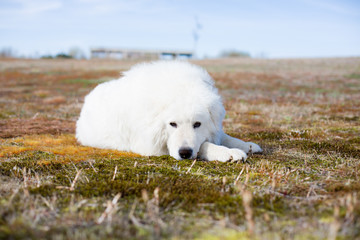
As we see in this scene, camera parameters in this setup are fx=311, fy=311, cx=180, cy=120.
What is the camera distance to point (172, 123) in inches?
174

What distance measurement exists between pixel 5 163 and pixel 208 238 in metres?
3.13

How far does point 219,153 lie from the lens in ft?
14.3

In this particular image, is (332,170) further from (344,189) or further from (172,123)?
(172,123)

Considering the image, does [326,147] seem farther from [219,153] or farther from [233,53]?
[233,53]

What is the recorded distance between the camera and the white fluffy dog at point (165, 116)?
435cm

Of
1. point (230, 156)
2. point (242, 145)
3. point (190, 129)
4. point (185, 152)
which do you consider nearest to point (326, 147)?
point (242, 145)

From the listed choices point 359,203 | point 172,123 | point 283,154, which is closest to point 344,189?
point 359,203

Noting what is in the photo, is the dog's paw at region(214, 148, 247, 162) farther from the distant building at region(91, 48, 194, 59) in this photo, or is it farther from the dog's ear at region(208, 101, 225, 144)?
the distant building at region(91, 48, 194, 59)

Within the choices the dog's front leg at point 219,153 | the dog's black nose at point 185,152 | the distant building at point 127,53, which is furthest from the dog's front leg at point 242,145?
the distant building at point 127,53

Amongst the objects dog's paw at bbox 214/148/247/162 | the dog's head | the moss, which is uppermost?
the dog's head

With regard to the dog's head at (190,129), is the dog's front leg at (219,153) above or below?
below

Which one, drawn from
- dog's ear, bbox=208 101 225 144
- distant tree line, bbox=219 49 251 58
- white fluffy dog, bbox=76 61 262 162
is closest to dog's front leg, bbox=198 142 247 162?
white fluffy dog, bbox=76 61 262 162

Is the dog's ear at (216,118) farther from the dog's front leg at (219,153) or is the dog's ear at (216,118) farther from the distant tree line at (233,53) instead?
the distant tree line at (233,53)

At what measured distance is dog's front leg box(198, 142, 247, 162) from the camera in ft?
14.0
